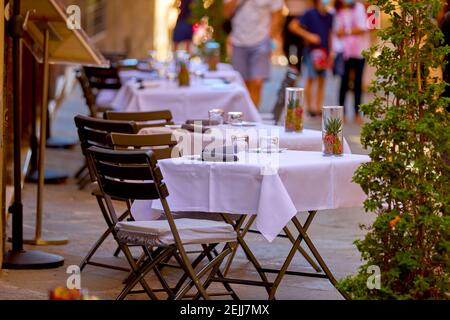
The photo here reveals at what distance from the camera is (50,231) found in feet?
30.0

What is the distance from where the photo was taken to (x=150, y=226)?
6430mm

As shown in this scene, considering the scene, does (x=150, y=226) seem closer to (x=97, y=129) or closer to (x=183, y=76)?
(x=97, y=129)

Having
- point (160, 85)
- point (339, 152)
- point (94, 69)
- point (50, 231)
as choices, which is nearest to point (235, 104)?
point (160, 85)

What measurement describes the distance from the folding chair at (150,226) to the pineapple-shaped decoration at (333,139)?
2.85 feet

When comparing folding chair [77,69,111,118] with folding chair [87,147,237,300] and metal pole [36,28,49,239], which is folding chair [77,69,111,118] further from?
folding chair [87,147,237,300]

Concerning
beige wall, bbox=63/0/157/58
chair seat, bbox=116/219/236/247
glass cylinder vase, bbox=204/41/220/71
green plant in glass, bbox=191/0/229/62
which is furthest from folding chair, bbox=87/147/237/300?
beige wall, bbox=63/0/157/58

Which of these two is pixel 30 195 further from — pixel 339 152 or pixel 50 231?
pixel 339 152

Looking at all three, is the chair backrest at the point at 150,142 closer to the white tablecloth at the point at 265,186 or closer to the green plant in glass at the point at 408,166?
the white tablecloth at the point at 265,186

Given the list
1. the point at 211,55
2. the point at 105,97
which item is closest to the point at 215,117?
the point at 105,97

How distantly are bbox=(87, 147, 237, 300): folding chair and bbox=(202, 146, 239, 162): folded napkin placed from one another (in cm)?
34

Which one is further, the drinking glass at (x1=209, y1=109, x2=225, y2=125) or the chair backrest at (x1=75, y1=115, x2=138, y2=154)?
Answer: the drinking glass at (x1=209, y1=109, x2=225, y2=125)

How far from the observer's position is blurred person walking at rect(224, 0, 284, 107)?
14.7 meters

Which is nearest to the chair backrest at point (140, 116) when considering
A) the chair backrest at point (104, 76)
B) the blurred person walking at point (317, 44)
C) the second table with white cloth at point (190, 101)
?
the second table with white cloth at point (190, 101)

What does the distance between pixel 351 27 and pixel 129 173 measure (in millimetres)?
11222
